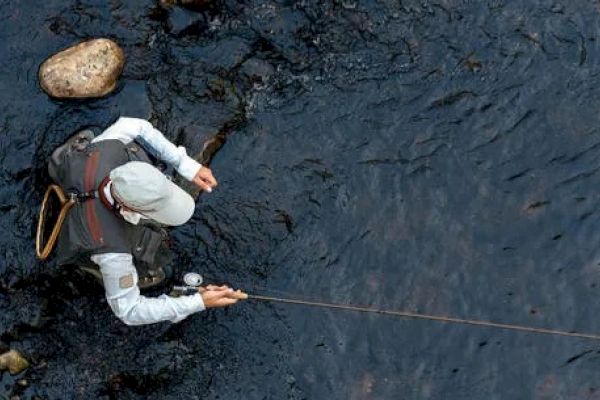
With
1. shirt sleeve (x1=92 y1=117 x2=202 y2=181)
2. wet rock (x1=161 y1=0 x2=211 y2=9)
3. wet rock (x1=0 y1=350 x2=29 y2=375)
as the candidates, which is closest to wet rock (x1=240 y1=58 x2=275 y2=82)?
wet rock (x1=161 y1=0 x2=211 y2=9)

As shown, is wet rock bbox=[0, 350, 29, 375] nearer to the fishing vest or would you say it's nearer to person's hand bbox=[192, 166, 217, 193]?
the fishing vest

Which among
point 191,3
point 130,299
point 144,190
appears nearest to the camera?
point 144,190

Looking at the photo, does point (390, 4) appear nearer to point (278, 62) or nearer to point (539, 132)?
point (278, 62)

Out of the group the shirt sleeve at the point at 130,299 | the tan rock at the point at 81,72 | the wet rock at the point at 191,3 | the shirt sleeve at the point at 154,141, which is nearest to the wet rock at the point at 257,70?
the wet rock at the point at 191,3

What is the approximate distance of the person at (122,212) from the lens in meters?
6.16

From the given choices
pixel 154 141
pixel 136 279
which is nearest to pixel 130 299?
pixel 136 279

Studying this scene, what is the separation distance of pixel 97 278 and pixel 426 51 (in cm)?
Answer: 469

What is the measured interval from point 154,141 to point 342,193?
2373 millimetres

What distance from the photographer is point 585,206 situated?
8547 millimetres

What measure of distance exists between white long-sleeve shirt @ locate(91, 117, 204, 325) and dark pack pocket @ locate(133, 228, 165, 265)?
15.8 inches

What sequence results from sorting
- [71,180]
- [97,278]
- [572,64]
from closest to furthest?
1. [71,180]
2. [97,278]
3. [572,64]

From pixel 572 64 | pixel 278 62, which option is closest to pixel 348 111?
pixel 278 62

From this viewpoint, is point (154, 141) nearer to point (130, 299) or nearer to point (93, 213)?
point (93, 213)

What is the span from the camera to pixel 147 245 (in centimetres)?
718
